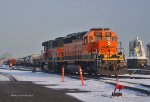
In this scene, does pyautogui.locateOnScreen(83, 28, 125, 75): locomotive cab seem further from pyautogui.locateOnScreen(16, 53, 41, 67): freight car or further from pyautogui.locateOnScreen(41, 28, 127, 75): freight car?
pyautogui.locateOnScreen(16, 53, 41, 67): freight car

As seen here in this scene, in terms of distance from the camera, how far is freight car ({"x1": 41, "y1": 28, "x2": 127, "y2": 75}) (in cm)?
3272

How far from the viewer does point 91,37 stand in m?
35.5

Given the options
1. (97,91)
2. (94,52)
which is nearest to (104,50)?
(94,52)

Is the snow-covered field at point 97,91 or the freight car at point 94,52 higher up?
the freight car at point 94,52

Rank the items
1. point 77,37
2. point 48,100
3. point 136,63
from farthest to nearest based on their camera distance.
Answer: point 136,63 < point 77,37 < point 48,100

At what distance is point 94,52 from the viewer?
3441cm

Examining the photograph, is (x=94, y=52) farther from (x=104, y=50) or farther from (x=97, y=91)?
(x=97, y=91)

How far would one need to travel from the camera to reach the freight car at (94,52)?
32722mm

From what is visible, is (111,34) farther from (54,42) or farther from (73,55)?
(54,42)

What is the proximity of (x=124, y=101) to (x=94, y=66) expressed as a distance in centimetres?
1931

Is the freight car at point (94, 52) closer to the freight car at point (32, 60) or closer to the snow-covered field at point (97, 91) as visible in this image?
the snow-covered field at point (97, 91)

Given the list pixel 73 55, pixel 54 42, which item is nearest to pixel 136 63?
pixel 54 42

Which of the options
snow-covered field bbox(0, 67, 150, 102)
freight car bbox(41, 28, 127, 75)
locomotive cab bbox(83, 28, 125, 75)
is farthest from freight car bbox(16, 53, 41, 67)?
snow-covered field bbox(0, 67, 150, 102)

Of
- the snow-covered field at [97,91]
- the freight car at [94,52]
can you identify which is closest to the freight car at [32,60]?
the freight car at [94,52]
